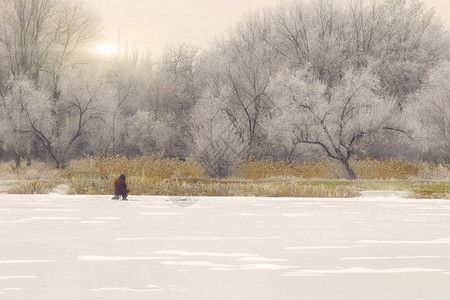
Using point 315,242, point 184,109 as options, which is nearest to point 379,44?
point 184,109

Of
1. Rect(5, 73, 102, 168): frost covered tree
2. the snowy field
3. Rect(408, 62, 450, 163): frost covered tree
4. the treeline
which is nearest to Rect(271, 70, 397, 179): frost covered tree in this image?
the treeline

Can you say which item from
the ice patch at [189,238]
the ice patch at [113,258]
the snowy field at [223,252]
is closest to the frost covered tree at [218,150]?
the snowy field at [223,252]

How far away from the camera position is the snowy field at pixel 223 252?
7.75m

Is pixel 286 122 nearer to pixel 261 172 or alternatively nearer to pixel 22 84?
pixel 261 172

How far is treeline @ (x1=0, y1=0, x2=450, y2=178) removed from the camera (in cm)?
3462

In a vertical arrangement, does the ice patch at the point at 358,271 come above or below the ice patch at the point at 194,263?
→ above

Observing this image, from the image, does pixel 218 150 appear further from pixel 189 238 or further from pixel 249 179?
pixel 189 238

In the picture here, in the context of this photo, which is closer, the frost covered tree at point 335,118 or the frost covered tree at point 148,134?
the frost covered tree at point 335,118

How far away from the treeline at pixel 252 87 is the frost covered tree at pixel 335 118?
2.9 inches

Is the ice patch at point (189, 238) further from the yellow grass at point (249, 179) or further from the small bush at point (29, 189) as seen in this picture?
the small bush at point (29, 189)

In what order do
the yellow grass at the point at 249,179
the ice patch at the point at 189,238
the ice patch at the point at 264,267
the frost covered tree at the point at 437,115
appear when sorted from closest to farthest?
1. the ice patch at the point at 264,267
2. the ice patch at the point at 189,238
3. the yellow grass at the point at 249,179
4. the frost covered tree at the point at 437,115

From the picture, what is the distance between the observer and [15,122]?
1620 inches

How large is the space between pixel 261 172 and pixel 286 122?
3174 mm

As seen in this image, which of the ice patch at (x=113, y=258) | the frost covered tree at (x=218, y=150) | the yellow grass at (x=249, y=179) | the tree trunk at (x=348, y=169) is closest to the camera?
the ice patch at (x=113, y=258)
